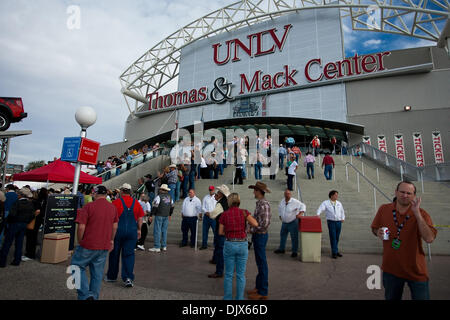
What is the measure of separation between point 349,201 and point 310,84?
1603cm

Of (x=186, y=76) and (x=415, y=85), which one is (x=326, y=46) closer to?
(x=415, y=85)

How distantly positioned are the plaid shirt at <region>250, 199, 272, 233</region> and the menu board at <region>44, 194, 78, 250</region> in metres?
4.94

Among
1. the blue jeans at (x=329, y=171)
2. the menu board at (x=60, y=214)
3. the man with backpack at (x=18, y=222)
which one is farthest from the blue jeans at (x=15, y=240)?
the blue jeans at (x=329, y=171)

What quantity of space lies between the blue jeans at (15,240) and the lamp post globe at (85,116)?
260 centimetres

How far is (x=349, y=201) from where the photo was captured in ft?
32.5

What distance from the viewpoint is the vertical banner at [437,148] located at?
18.6 metres

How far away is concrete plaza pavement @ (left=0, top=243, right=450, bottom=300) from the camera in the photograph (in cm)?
379

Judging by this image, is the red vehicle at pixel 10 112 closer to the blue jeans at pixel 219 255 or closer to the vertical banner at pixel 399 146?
the blue jeans at pixel 219 255

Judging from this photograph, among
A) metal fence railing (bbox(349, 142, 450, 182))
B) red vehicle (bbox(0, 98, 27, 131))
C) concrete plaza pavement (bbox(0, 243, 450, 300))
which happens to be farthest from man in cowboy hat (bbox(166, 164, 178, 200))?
metal fence railing (bbox(349, 142, 450, 182))

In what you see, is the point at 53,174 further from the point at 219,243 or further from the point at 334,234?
the point at 334,234

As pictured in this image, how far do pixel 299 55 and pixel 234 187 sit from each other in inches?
704

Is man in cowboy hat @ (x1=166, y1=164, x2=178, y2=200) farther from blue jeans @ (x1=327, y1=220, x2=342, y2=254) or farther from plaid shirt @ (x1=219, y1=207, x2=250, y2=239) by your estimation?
plaid shirt @ (x1=219, y1=207, x2=250, y2=239)
